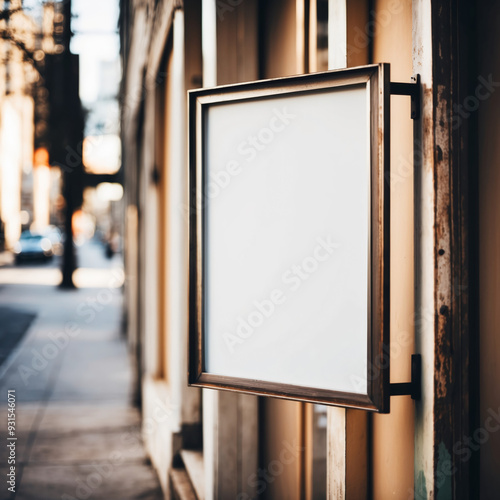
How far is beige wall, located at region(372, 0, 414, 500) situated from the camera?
91.1 inches

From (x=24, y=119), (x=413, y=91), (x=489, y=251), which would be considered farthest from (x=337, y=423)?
(x=24, y=119)

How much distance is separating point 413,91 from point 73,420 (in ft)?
19.8

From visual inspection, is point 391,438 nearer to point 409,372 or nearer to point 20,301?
point 409,372

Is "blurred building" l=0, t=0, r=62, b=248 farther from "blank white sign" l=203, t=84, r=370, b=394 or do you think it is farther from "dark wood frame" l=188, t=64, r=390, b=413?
"dark wood frame" l=188, t=64, r=390, b=413

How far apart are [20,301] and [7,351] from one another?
769 centimetres

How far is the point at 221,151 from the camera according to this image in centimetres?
258

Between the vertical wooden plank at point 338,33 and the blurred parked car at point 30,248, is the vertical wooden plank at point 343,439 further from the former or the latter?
the blurred parked car at point 30,248

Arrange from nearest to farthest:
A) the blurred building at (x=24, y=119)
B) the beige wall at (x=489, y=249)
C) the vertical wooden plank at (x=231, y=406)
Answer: the beige wall at (x=489, y=249), the vertical wooden plank at (x=231, y=406), the blurred building at (x=24, y=119)

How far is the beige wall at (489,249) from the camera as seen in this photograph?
1927 millimetres

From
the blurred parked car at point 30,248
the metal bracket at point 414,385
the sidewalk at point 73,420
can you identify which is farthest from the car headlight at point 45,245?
the metal bracket at point 414,385

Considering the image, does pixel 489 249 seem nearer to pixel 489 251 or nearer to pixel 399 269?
pixel 489 251

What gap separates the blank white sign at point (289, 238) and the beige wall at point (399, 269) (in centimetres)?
30

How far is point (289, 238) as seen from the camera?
2.36 meters

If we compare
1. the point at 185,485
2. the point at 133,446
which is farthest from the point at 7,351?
the point at 185,485
